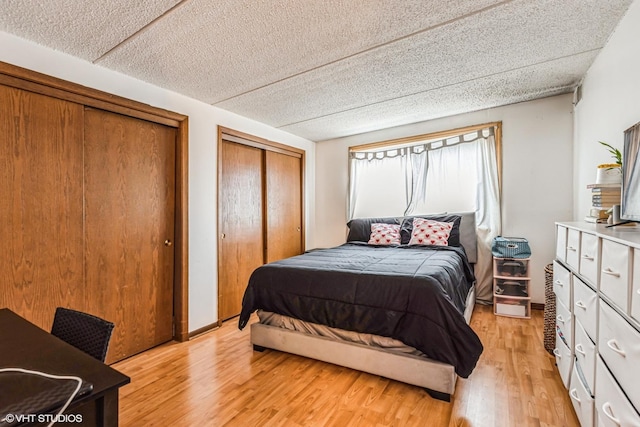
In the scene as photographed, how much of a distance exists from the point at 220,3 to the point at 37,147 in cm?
154

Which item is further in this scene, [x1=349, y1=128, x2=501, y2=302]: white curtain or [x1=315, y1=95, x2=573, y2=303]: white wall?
[x1=349, y1=128, x2=501, y2=302]: white curtain

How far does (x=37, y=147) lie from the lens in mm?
1950

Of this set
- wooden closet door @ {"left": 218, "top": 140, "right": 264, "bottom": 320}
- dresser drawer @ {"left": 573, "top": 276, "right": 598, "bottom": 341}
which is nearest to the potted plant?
dresser drawer @ {"left": 573, "top": 276, "right": 598, "bottom": 341}

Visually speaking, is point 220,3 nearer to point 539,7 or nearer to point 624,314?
point 539,7

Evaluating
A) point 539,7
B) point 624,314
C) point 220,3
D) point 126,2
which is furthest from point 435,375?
point 126,2

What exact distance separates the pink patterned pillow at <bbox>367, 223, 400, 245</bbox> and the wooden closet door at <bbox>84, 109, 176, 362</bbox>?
2306 mm

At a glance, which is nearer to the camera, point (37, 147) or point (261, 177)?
point (37, 147)

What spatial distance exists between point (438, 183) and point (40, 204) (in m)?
3.88

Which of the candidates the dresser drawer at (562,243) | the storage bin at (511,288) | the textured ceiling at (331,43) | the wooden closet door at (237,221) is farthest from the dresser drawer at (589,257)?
the wooden closet door at (237,221)

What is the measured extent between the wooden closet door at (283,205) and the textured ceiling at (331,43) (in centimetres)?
116

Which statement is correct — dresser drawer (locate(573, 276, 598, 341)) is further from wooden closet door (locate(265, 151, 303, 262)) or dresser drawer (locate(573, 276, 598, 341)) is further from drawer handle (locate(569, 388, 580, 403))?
wooden closet door (locate(265, 151, 303, 262))

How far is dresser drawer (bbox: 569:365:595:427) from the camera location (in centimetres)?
131

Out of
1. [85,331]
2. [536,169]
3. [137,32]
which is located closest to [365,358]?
[85,331]

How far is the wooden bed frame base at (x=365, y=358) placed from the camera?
1763mm
